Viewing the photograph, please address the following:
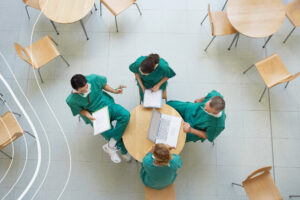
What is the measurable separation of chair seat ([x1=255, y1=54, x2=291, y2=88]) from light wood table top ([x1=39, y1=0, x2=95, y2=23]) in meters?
2.65

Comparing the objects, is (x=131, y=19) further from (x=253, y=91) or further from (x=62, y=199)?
(x=62, y=199)

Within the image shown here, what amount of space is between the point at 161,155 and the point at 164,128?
2.39 ft

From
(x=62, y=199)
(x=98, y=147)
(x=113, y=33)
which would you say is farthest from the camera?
(x=113, y=33)

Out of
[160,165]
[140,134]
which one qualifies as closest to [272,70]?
[140,134]

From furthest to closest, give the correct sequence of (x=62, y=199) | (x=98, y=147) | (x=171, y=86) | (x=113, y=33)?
(x=113, y=33)
(x=171, y=86)
(x=98, y=147)
(x=62, y=199)

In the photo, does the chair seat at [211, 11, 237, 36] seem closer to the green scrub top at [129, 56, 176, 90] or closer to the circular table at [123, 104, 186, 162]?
the green scrub top at [129, 56, 176, 90]

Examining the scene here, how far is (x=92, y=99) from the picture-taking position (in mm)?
3277

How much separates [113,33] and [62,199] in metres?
2.66

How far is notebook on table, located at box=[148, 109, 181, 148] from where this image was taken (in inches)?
122

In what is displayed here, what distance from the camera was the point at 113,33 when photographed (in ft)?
14.5

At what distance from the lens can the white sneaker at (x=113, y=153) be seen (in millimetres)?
3500

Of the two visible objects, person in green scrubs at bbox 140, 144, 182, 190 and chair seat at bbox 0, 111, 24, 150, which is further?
chair seat at bbox 0, 111, 24, 150

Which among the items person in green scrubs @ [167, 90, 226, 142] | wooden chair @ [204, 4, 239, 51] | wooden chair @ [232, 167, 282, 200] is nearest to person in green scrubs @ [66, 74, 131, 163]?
person in green scrubs @ [167, 90, 226, 142]

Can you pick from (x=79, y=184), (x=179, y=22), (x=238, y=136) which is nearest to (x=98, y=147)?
(x=79, y=184)
